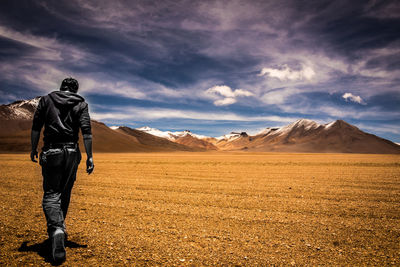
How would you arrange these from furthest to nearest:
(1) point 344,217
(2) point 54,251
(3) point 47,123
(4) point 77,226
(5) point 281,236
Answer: (1) point 344,217 → (4) point 77,226 → (5) point 281,236 → (3) point 47,123 → (2) point 54,251

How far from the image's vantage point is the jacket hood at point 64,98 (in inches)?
157

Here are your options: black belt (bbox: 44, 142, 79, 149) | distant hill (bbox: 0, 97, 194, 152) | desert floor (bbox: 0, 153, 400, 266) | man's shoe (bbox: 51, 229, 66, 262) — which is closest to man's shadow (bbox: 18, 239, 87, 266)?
desert floor (bbox: 0, 153, 400, 266)

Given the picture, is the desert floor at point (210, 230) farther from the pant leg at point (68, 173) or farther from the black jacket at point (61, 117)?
the black jacket at point (61, 117)

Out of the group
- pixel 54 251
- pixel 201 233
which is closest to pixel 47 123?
pixel 54 251

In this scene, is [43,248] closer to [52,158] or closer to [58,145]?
[52,158]

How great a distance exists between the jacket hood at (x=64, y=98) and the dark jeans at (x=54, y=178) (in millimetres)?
808

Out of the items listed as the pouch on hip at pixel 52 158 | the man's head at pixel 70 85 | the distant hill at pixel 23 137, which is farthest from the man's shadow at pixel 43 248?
the distant hill at pixel 23 137

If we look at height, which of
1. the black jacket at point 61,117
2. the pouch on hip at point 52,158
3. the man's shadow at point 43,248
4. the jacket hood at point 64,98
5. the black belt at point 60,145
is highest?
the jacket hood at point 64,98

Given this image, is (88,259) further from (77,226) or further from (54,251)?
(77,226)

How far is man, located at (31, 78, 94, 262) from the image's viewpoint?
12.5 ft

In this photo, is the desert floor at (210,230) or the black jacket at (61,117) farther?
the desert floor at (210,230)

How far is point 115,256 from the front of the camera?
4.08 metres

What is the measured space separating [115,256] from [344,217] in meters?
6.09

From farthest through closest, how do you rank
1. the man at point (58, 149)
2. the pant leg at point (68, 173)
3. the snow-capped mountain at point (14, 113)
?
the snow-capped mountain at point (14, 113) < the pant leg at point (68, 173) < the man at point (58, 149)
